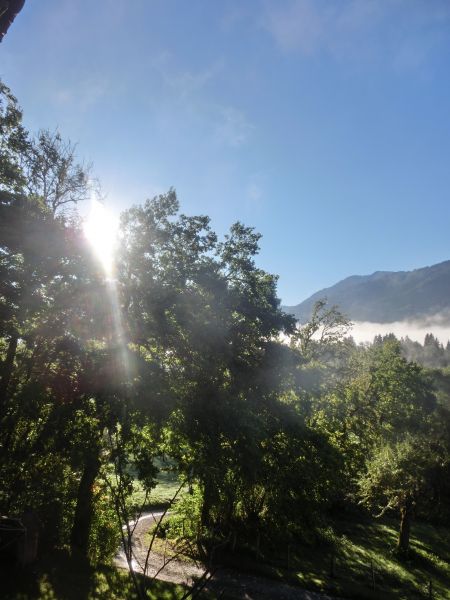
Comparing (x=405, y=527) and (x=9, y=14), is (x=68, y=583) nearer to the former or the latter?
(x=9, y=14)

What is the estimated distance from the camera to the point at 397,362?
36.7 meters

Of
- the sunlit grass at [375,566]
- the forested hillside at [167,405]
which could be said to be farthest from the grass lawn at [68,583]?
the sunlit grass at [375,566]

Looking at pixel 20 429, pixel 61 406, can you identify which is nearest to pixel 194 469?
pixel 61 406

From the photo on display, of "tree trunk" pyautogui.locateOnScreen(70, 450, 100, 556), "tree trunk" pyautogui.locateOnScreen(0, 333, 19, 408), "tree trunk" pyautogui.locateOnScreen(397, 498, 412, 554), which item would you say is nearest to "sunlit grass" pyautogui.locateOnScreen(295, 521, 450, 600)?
"tree trunk" pyautogui.locateOnScreen(397, 498, 412, 554)

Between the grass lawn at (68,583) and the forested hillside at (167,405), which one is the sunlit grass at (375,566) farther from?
the grass lawn at (68,583)

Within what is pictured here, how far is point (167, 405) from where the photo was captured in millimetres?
10156

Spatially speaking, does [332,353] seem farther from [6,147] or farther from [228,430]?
[6,147]

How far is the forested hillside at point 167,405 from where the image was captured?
9875mm

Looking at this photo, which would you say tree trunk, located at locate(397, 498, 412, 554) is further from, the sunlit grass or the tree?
the sunlit grass

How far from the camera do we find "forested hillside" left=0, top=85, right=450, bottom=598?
9.88 m

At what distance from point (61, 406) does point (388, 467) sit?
74.6 feet

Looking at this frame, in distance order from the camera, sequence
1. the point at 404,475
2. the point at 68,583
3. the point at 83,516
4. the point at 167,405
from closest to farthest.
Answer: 1. the point at 167,405
2. the point at 68,583
3. the point at 83,516
4. the point at 404,475

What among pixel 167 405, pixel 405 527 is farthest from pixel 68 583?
pixel 405 527

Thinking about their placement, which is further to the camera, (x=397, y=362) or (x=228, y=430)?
(x=397, y=362)
